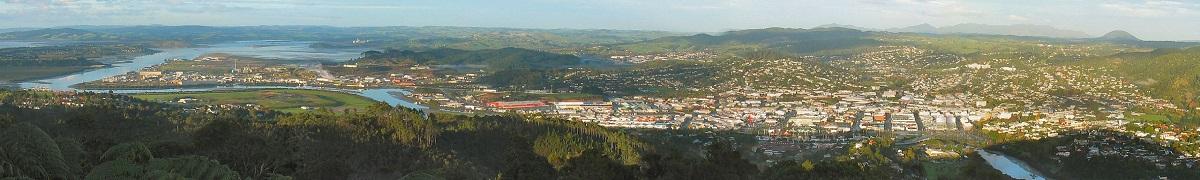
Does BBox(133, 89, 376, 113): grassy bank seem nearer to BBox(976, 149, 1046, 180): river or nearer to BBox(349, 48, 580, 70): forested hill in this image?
BBox(349, 48, 580, 70): forested hill

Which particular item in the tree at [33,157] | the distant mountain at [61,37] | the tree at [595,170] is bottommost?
the distant mountain at [61,37]

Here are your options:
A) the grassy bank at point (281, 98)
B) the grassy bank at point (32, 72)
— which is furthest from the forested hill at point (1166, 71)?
the grassy bank at point (32, 72)

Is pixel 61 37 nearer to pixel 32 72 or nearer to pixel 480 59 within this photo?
pixel 480 59

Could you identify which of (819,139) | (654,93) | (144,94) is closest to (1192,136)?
(819,139)

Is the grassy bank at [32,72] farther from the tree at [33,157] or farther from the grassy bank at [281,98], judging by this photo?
the tree at [33,157]

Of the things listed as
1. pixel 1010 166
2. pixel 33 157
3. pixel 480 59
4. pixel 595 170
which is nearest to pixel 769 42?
pixel 480 59

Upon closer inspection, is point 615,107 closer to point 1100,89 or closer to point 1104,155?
point 1104,155
